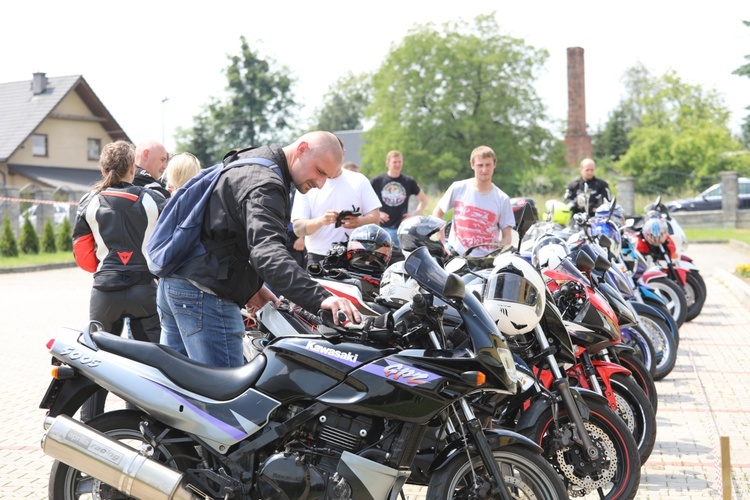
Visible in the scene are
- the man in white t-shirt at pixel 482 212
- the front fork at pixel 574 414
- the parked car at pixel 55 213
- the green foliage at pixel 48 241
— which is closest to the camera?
the front fork at pixel 574 414

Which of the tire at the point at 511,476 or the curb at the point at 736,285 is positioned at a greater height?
the tire at the point at 511,476

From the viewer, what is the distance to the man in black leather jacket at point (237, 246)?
3.89 m

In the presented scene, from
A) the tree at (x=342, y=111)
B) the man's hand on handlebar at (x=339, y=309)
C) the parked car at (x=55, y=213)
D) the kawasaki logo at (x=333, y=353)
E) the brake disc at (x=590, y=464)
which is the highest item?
the tree at (x=342, y=111)

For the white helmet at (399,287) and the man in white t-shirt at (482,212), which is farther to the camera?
the man in white t-shirt at (482,212)

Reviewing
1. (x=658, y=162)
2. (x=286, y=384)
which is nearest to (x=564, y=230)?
(x=286, y=384)

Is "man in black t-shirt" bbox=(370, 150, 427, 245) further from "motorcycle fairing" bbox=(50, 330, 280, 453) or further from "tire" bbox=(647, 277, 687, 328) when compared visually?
"motorcycle fairing" bbox=(50, 330, 280, 453)

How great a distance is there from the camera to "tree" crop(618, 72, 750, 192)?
39.0m

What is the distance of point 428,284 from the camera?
381 cm

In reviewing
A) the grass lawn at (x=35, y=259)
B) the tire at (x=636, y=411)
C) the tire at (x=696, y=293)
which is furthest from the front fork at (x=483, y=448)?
the grass lawn at (x=35, y=259)

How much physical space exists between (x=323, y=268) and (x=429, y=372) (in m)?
2.54

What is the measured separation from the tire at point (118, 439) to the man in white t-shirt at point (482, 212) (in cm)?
454

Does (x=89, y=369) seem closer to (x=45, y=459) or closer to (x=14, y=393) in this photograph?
(x=45, y=459)

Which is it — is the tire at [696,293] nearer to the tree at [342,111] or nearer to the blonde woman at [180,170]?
the blonde woman at [180,170]

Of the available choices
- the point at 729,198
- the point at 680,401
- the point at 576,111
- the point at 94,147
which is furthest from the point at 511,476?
the point at 576,111
